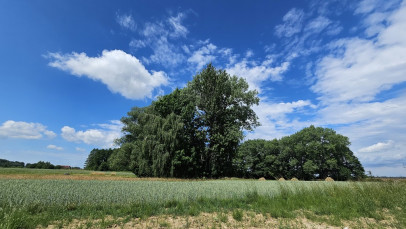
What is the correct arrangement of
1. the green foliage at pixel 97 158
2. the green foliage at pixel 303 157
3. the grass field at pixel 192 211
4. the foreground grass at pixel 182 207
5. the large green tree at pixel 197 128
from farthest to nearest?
the green foliage at pixel 97 158 → the green foliage at pixel 303 157 → the large green tree at pixel 197 128 → the foreground grass at pixel 182 207 → the grass field at pixel 192 211

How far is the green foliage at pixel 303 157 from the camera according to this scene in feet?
168

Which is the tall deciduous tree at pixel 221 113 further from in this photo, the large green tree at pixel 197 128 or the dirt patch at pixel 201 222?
the dirt patch at pixel 201 222

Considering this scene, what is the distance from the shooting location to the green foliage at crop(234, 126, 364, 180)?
51219 millimetres

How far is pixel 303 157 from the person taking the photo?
55250 mm

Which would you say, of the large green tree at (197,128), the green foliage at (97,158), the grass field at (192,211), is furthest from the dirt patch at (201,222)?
the green foliage at (97,158)

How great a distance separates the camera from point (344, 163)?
5378 centimetres

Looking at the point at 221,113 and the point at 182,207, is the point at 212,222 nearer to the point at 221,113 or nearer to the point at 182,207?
the point at 182,207

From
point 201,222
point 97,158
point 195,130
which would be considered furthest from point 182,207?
point 97,158

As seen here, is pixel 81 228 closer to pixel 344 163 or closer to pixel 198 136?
pixel 198 136

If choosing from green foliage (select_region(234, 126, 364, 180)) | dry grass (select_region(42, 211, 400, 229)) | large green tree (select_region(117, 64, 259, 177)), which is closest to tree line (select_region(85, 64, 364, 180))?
large green tree (select_region(117, 64, 259, 177))

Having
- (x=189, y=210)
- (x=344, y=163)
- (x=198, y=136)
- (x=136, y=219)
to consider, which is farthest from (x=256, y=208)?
(x=344, y=163)

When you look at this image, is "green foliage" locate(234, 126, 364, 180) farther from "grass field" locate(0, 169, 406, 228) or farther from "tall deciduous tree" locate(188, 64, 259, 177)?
"grass field" locate(0, 169, 406, 228)

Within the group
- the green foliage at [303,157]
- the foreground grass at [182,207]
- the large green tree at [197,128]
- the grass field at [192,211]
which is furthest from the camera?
the green foliage at [303,157]

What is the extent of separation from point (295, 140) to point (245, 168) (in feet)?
57.2
